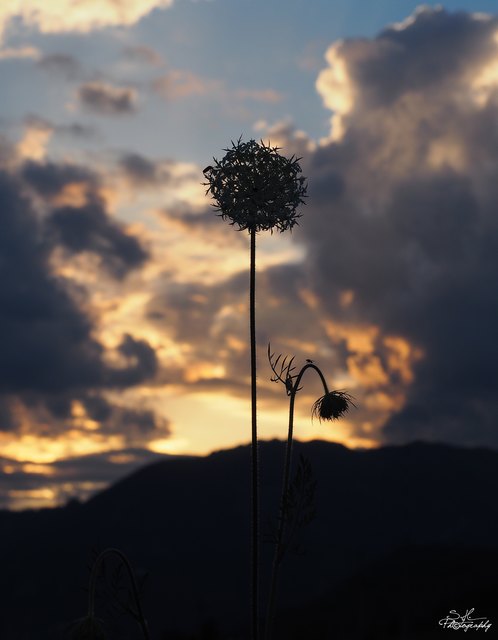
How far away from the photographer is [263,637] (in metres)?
10.3

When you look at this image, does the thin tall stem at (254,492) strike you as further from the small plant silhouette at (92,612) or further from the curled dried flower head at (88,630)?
the curled dried flower head at (88,630)

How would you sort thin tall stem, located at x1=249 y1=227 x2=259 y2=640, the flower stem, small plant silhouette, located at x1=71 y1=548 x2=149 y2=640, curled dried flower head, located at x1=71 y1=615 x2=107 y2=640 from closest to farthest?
thin tall stem, located at x1=249 y1=227 x2=259 y2=640, the flower stem, small plant silhouette, located at x1=71 y1=548 x2=149 y2=640, curled dried flower head, located at x1=71 y1=615 x2=107 y2=640

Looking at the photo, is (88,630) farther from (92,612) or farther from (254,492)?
(254,492)

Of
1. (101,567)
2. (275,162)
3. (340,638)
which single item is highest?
(275,162)

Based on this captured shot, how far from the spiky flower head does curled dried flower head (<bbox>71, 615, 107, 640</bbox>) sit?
527 centimetres

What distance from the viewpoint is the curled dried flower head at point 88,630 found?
10.7 meters

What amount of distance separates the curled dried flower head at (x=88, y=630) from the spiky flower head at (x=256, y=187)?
5.27m

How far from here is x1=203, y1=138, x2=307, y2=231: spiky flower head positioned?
1154 cm

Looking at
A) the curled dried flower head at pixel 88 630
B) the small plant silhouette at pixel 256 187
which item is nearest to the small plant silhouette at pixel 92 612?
the curled dried flower head at pixel 88 630

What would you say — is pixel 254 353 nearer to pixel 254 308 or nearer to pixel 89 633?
pixel 254 308

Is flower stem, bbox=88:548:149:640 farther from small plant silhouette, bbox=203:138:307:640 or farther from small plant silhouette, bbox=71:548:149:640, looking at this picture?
small plant silhouette, bbox=203:138:307:640

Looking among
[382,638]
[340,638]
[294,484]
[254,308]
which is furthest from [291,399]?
[340,638]

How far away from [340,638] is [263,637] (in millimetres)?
195129

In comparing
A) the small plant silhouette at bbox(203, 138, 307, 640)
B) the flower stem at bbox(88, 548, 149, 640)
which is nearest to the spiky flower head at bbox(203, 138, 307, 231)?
the small plant silhouette at bbox(203, 138, 307, 640)
